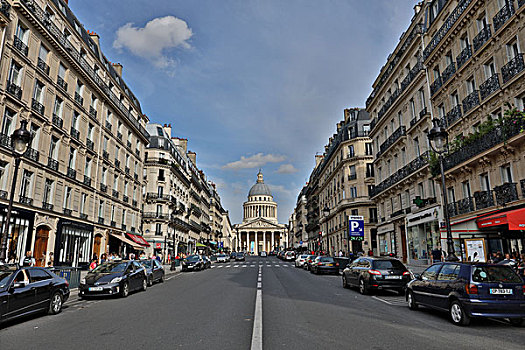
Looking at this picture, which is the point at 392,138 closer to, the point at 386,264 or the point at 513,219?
the point at 513,219

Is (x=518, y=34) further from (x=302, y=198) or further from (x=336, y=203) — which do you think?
(x=302, y=198)

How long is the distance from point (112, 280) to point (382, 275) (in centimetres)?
958

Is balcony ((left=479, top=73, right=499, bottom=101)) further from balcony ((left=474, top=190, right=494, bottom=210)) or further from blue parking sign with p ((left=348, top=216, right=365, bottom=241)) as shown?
blue parking sign with p ((left=348, top=216, right=365, bottom=241))

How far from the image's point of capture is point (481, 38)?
19.5 m

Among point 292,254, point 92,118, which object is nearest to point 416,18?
point 92,118

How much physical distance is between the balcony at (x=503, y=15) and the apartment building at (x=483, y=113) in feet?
0.13

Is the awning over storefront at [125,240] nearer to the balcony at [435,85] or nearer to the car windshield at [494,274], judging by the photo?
the balcony at [435,85]

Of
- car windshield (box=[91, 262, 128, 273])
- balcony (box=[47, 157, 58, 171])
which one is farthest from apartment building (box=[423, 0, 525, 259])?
balcony (box=[47, 157, 58, 171])

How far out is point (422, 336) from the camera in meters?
7.11

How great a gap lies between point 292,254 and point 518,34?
160ft

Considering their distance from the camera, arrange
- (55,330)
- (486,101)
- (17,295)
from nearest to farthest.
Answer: (55,330)
(17,295)
(486,101)

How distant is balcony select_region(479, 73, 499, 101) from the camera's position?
59.9 feet

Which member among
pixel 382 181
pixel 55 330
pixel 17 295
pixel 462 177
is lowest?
pixel 55 330

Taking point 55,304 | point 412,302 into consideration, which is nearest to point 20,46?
point 55,304
